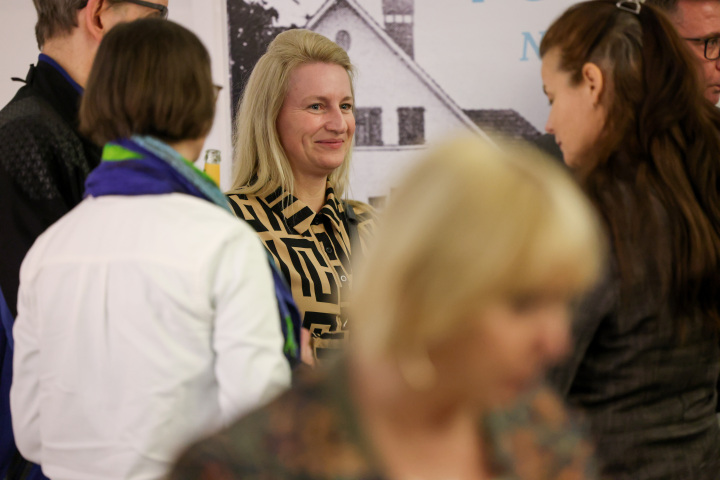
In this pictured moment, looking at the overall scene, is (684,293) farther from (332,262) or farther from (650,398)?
(332,262)

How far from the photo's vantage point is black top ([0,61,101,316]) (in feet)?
4.90

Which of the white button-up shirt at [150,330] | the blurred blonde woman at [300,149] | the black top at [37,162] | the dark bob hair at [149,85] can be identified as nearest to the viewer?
the white button-up shirt at [150,330]

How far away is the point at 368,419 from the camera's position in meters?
0.75

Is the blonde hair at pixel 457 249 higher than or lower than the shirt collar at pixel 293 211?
higher

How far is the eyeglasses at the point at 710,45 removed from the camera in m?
2.38

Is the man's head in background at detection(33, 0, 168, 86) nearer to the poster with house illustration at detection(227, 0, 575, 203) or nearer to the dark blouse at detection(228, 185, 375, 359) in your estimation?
the dark blouse at detection(228, 185, 375, 359)

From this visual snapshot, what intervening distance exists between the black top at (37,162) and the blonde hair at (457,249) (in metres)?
1.04

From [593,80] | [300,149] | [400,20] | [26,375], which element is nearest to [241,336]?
[26,375]

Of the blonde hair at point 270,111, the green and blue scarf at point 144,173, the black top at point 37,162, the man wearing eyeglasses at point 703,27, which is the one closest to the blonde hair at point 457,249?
the green and blue scarf at point 144,173

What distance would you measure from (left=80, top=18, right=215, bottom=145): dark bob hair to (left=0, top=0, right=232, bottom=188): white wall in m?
1.68

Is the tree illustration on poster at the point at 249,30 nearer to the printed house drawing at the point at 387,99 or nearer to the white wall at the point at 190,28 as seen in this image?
the white wall at the point at 190,28

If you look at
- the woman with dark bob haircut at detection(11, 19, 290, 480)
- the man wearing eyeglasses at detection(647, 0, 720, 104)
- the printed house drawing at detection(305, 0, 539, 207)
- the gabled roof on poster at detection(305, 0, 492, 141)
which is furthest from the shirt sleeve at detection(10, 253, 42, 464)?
the man wearing eyeglasses at detection(647, 0, 720, 104)

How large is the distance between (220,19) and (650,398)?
2.32 m

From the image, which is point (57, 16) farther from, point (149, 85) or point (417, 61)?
point (417, 61)
